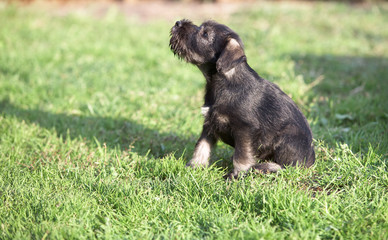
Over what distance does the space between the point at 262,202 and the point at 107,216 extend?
1262 mm

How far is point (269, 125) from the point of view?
372 centimetres

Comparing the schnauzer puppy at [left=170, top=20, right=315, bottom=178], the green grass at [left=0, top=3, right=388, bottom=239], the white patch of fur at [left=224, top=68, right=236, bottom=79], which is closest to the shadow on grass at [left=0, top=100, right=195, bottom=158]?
the green grass at [left=0, top=3, right=388, bottom=239]

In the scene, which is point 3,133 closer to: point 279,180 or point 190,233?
point 190,233

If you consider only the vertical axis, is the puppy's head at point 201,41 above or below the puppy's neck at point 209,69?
above

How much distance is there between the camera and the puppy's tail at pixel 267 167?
12.0ft

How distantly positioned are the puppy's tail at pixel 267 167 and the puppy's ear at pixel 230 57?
0.97 m

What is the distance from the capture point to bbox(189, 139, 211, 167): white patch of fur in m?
3.93

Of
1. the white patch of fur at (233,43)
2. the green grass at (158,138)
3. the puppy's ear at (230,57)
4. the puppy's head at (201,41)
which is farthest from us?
the puppy's head at (201,41)

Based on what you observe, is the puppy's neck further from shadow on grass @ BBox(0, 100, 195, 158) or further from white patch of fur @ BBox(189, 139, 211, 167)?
shadow on grass @ BBox(0, 100, 195, 158)

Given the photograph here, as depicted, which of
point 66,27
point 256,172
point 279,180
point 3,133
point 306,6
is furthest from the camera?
point 306,6

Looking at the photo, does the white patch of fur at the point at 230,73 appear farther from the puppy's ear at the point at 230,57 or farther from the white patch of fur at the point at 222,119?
the white patch of fur at the point at 222,119

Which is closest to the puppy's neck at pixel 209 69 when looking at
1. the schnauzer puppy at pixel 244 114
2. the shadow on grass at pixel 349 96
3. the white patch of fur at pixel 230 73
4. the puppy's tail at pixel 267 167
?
the schnauzer puppy at pixel 244 114

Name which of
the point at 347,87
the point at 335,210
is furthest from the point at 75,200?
the point at 347,87

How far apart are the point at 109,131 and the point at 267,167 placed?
2.36 m
